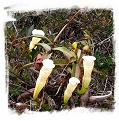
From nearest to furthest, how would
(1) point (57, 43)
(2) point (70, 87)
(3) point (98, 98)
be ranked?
(2) point (70, 87) → (3) point (98, 98) → (1) point (57, 43)

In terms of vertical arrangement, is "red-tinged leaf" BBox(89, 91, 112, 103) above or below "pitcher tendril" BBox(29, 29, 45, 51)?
below

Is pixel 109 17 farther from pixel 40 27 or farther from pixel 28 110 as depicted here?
pixel 28 110

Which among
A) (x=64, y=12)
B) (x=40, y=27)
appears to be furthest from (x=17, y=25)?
(x=64, y=12)

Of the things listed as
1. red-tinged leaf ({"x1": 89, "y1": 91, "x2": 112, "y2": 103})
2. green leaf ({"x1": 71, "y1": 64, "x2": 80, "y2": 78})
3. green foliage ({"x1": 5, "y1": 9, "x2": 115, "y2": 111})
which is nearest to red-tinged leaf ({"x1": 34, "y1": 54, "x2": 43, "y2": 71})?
green foliage ({"x1": 5, "y1": 9, "x2": 115, "y2": 111})

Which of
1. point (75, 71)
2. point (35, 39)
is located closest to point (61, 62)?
point (75, 71)

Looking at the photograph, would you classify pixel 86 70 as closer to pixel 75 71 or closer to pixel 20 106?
pixel 75 71

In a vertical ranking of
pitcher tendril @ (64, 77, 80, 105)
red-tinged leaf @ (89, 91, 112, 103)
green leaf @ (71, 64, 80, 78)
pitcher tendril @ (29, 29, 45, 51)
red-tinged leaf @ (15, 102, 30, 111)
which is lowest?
red-tinged leaf @ (15, 102, 30, 111)

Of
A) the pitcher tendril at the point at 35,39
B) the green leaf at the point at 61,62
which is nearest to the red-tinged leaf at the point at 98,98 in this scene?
the green leaf at the point at 61,62

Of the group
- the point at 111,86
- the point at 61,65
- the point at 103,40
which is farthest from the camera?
the point at 103,40

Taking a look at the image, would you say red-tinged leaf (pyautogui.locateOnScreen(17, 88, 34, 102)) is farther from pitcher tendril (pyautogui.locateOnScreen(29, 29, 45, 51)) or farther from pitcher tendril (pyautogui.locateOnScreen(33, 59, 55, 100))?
pitcher tendril (pyautogui.locateOnScreen(29, 29, 45, 51))

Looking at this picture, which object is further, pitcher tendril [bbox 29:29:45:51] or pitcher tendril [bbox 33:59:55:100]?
pitcher tendril [bbox 29:29:45:51]

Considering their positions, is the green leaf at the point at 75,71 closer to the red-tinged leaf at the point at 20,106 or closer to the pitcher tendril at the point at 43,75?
the pitcher tendril at the point at 43,75
